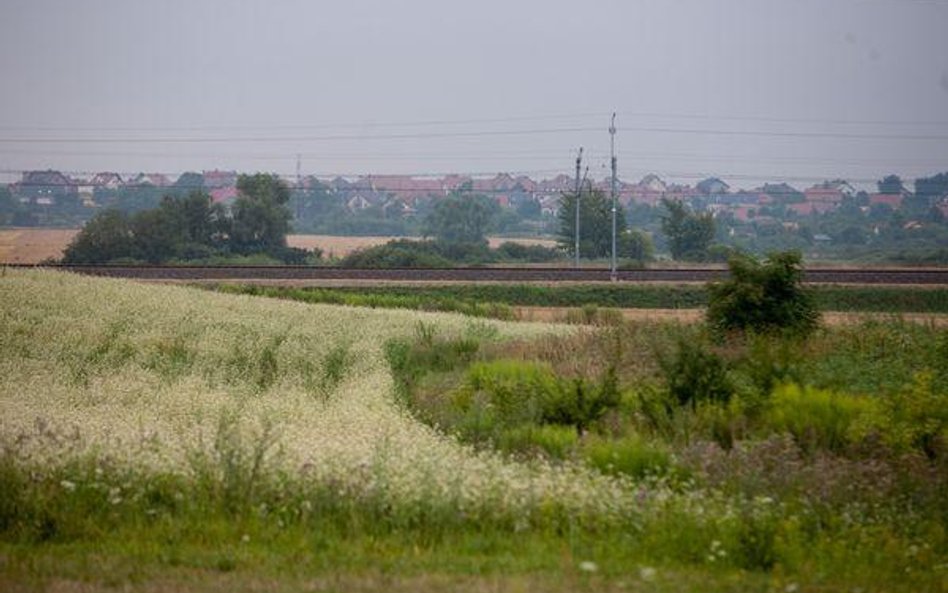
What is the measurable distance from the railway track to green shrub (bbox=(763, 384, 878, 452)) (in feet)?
96.7

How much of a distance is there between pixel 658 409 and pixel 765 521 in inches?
193

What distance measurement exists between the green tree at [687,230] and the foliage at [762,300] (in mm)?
50418

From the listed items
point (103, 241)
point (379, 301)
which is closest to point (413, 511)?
point (379, 301)

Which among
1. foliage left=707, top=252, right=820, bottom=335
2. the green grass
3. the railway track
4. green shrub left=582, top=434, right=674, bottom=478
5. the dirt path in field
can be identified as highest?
foliage left=707, top=252, right=820, bottom=335

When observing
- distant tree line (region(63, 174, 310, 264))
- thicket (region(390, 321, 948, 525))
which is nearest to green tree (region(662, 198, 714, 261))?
distant tree line (region(63, 174, 310, 264))

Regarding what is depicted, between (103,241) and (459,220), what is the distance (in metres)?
38.1

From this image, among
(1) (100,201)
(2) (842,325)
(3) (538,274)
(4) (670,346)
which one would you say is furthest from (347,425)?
(1) (100,201)

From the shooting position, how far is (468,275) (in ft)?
150

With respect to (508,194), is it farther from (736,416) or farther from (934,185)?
(736,416)

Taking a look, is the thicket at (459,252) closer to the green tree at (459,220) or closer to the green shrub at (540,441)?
the green tree at (459,220)

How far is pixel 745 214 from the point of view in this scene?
129 m

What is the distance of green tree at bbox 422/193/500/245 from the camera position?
94.8 meters

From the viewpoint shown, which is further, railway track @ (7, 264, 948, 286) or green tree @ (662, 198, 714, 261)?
green tree @ (662, 198, 714, 261)

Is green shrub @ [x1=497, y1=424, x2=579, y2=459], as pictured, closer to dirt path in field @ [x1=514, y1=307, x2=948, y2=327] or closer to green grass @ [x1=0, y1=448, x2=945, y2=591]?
green grass @ [x1=0, y1=448, x2=945, y2=591]
